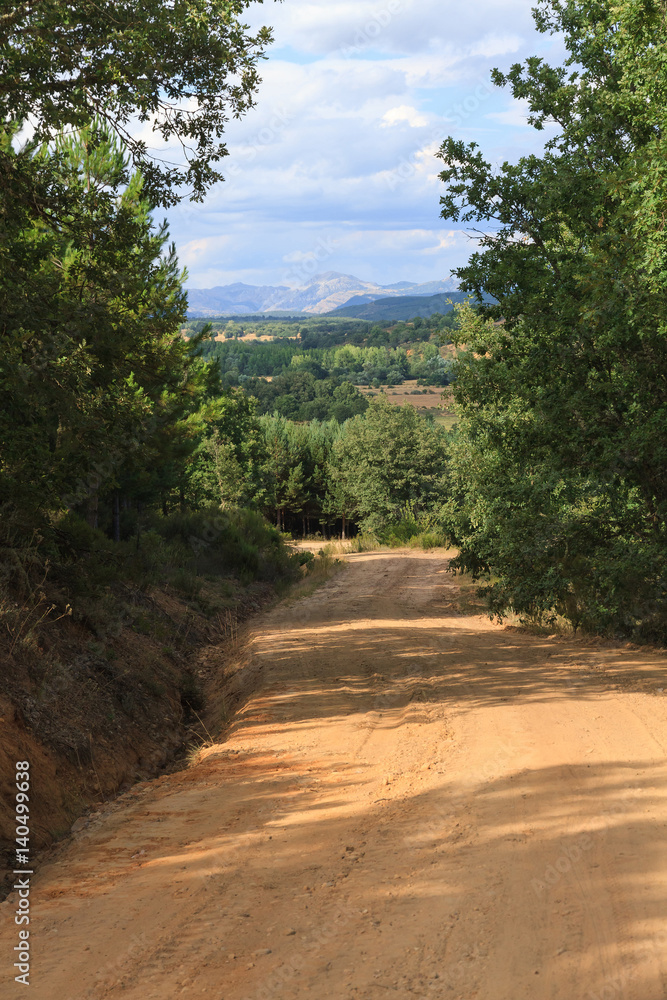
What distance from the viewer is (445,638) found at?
41.7 ft

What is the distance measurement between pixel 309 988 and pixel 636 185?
339 inches

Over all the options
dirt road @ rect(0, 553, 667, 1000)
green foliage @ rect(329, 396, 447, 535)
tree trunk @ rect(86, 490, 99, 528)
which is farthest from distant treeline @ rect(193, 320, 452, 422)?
dirt road @ rect(0, 553, 667, 1000)

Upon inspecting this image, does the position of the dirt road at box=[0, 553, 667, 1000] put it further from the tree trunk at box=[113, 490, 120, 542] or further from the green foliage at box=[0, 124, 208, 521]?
the tree trunk at box=[113, 490, 120, 542]

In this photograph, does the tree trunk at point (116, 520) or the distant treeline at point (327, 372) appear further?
the distant treeline at point (327, 372)

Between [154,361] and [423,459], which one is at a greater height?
[154,361]

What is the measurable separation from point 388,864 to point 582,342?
8.33 metres

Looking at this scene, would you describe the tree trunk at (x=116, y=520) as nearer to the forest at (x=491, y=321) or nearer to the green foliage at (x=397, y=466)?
the forest at (x=491, y=321)

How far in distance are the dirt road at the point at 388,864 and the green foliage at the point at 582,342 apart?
2943 mm

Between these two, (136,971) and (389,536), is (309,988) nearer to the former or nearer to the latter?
(136,971)

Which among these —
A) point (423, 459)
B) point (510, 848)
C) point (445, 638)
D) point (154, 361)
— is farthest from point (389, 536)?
point (510, 848)

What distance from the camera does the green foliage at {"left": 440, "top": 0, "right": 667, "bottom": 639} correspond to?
31.9 ft

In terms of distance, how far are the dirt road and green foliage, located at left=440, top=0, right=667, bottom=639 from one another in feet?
9.65

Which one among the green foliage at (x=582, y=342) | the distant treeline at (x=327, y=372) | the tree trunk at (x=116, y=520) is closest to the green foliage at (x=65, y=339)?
the green foliage at (x=582, y=342)

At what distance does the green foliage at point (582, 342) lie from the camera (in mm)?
9711
